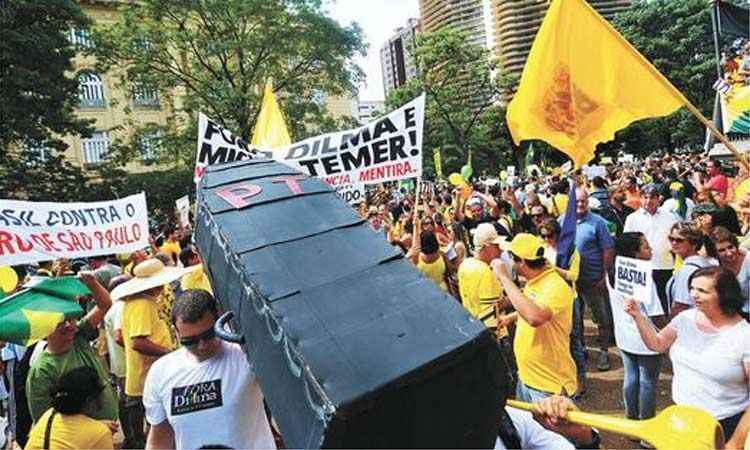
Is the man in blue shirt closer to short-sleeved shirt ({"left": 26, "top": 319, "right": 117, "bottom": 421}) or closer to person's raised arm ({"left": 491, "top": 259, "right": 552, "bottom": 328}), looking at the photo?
person's raised arm ({"left": 491, "top": 259, "right": 552, "bottom": 328})

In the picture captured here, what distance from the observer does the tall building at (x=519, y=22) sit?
53750mm

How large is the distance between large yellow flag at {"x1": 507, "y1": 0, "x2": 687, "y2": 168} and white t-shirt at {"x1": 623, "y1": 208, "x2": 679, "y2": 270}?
5.92 feet

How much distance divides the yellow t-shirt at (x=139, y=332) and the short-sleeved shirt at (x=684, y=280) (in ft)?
12.0

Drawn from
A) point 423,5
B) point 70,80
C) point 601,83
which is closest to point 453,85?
point 70,80

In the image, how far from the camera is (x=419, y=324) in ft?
5.41

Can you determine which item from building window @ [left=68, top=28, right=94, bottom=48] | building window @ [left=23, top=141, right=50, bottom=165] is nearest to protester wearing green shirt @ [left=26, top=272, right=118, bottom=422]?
building window @ [left=23, top=141, right=50, bottom=165]

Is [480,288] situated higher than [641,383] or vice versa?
[480,288]

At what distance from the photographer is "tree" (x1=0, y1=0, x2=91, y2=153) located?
62.7 ft

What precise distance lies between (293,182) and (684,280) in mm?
2825

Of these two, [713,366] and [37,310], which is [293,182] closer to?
[37,310]

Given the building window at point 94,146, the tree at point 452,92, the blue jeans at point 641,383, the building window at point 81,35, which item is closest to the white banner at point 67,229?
the blue jeans at point 641,383

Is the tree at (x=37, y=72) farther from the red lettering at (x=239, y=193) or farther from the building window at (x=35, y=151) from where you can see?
the red lettering at (x=239, y=193)

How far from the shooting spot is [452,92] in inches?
1249

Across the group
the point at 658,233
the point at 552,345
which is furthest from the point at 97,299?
the point at 658,233
